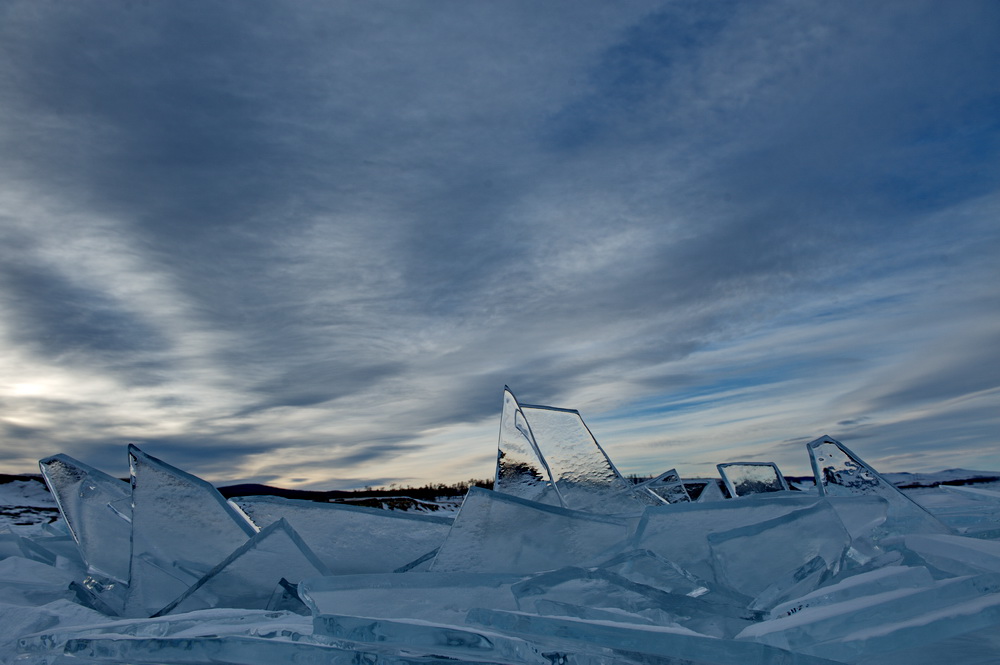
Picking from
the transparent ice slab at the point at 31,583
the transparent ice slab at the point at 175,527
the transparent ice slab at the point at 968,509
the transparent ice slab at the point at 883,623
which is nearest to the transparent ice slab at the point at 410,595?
the transparent ice slab at the point at 883,623

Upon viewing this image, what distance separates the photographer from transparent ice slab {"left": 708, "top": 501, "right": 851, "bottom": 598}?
6.70ft

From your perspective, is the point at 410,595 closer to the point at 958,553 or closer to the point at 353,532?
the point at 353,532

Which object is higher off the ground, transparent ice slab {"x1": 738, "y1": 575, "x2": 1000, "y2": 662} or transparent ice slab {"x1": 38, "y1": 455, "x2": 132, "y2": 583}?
transparent ice slab {"x1": 38, "y1": 455, "x2": 132, "y2": 583}

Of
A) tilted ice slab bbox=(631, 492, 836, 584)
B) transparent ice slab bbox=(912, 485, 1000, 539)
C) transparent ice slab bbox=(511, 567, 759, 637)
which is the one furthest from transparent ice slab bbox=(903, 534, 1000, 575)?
transparent ice slab bbox=(912, 485, 1000, 539)

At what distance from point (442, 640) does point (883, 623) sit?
39.2 inches

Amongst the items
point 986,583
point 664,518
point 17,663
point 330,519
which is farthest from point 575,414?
point 17,663

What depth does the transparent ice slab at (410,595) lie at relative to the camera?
5.42 ft

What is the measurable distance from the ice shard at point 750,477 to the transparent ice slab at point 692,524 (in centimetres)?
227

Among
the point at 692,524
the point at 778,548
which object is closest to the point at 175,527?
the point at 692,524

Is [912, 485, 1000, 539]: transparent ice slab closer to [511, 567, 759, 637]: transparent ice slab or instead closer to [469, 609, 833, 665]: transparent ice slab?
[511, 567, 759, 637]: transparent ice slab

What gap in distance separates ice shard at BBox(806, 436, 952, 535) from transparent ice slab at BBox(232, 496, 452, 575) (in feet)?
6.04

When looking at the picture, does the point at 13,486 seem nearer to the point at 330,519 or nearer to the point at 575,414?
the point at 330,519

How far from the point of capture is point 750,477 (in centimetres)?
456

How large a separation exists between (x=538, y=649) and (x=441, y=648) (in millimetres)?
207
